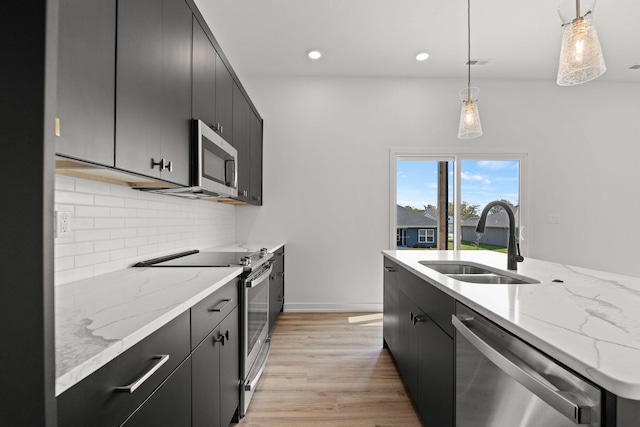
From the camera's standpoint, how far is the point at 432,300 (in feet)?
5.02

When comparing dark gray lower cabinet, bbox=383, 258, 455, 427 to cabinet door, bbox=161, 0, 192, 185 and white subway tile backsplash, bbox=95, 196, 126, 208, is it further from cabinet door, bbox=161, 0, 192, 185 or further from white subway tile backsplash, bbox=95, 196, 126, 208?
white subway tile backsplash, bbox=95, 196, 126, 208

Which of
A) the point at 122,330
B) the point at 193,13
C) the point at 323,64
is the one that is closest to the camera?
the point at 122,330

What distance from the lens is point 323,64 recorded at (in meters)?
3.68

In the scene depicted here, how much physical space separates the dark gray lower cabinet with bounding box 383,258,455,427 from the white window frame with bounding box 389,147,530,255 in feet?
5.80

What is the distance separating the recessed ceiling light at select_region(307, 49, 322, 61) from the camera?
3396mm

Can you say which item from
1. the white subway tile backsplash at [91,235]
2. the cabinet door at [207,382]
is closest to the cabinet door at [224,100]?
the white subway tile backsplash at [91,235]

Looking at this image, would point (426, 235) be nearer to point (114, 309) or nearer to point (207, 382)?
point (207, 382)

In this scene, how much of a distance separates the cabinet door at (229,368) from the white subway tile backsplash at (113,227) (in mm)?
653

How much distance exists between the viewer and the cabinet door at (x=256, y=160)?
11.1ft

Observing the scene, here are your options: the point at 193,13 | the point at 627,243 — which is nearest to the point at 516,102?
the point at 627,243

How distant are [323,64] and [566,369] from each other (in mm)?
3601

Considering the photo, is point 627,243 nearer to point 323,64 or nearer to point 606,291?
point 606,291

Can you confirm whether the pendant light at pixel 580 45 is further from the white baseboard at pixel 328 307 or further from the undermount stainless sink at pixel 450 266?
the white baseboard at pixel 328 307

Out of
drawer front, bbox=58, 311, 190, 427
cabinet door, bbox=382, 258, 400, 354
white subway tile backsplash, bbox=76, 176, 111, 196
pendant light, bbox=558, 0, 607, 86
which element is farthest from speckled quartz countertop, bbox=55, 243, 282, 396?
pendant light, bbox=558, 0, 607, 86
